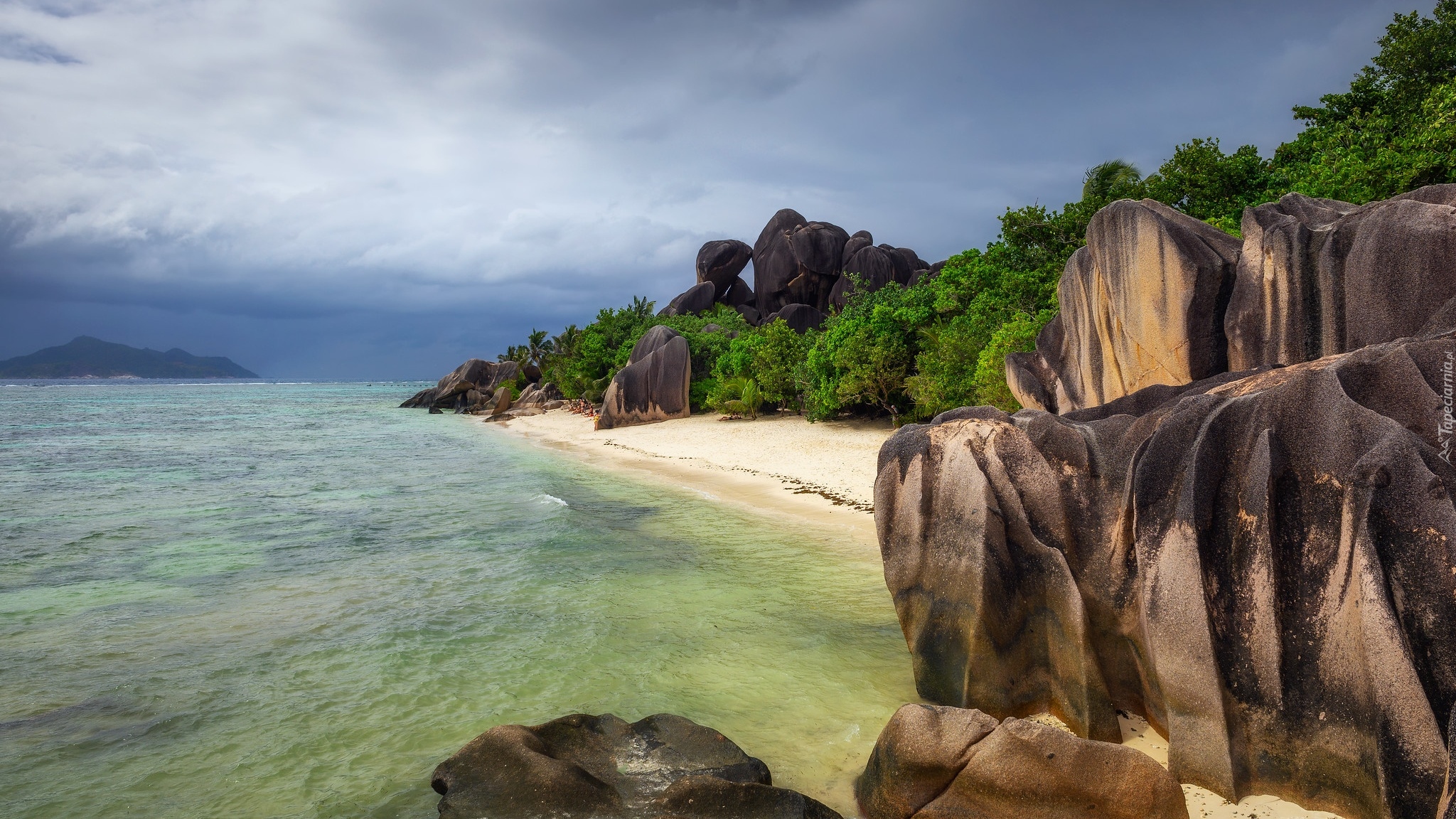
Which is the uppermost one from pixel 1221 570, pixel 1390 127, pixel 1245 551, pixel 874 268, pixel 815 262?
pixel 815 262

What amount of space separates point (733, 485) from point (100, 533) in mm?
13235

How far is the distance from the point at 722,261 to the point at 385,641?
181 ft

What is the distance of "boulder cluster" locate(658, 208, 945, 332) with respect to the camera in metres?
54.4

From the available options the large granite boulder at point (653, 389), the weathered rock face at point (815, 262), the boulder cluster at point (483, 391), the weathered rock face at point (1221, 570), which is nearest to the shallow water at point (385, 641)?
the weathered rock face at point (1221, 570)

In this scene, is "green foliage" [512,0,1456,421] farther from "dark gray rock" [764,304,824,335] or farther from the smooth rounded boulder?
"dark gray rock" [764,304,824,335]

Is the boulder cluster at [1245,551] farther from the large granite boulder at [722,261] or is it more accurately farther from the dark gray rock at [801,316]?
the large granite boulder at [722,261]

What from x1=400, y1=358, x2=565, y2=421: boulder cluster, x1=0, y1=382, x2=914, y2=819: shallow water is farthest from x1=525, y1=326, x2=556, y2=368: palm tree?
x1=0, y1=382, x2=914, y2=819: shallow water

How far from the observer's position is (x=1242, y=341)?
9.52 meters

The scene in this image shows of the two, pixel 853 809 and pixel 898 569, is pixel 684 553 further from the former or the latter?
pixel 853 809

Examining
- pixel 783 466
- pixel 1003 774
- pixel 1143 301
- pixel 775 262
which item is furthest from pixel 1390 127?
pixel 775 262

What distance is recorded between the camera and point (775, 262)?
189 feet

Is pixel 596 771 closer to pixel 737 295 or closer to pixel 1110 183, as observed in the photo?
pixel 1110 183

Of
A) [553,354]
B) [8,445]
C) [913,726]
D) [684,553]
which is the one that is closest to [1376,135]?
[684,553]

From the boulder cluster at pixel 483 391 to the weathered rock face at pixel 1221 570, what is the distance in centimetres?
4782
